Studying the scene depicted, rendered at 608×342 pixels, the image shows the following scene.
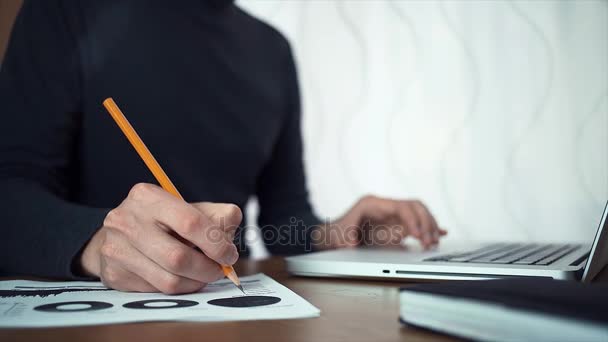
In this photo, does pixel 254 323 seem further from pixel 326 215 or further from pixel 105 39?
pixel 326 215

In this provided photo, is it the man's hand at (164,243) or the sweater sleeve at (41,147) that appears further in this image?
the sweater sleeve at (41,147)

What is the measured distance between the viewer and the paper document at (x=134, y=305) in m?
0.34

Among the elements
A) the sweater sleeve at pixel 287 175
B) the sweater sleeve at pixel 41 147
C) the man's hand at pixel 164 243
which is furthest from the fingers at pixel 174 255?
the sweater sleeve at pixel 287 175

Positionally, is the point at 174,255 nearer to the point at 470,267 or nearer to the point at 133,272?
the point at 133,272

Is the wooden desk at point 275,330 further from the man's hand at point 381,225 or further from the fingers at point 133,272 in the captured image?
the man's hand at point 381,225

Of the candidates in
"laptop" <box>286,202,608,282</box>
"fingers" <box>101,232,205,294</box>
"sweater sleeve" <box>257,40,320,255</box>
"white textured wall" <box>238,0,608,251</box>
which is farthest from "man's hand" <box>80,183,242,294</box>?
"white textured wall" <box>238,0,608,251</box>

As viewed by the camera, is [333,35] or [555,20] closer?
[555,20]

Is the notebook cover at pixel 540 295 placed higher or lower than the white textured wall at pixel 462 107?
lower

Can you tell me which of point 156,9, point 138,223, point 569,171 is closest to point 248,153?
point 156,9

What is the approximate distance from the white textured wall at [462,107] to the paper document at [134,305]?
0.88 metres

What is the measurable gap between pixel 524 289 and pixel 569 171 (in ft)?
3.23

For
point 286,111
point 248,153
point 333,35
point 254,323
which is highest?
point 333,35

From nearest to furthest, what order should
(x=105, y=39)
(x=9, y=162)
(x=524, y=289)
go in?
(x=524, y=289) → (x=9, y=162) → (x=105, y=39)

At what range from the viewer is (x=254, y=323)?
34cm
